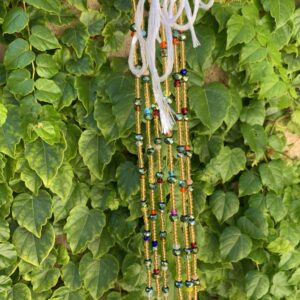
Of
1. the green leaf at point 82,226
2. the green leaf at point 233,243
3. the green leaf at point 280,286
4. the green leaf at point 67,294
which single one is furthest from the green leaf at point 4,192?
the green leaf at point 280,286

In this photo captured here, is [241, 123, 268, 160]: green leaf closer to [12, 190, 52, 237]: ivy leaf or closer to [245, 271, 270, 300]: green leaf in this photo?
[245, 271, 270, 300]: green leaf

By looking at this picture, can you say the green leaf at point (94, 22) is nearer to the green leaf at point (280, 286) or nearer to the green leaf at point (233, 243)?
the green leaf at point (233, 243)

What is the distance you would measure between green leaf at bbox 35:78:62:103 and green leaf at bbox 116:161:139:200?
0.20 metres

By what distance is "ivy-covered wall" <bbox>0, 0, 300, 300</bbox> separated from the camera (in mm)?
909

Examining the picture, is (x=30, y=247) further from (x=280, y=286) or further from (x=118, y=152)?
(x=280, y=286)

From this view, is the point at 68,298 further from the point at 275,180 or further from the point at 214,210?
the point at 275,180

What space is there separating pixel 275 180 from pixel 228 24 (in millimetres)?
346

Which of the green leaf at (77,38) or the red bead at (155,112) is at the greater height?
the green leaf at (77,38)

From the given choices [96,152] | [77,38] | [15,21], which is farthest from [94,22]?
[96,152]

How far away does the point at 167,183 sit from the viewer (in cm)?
100

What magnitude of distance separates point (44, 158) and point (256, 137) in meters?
0.44

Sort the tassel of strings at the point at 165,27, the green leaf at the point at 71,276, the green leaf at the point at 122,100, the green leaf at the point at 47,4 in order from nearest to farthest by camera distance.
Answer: the tassel of strings at the point at 165,27 → the green leaf at the point at 47,4 → the green leaf at the point at 122,100 → the green leaf at the point at 71,276

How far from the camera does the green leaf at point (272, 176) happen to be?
1031 millimetres

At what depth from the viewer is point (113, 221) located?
1.03 metres
